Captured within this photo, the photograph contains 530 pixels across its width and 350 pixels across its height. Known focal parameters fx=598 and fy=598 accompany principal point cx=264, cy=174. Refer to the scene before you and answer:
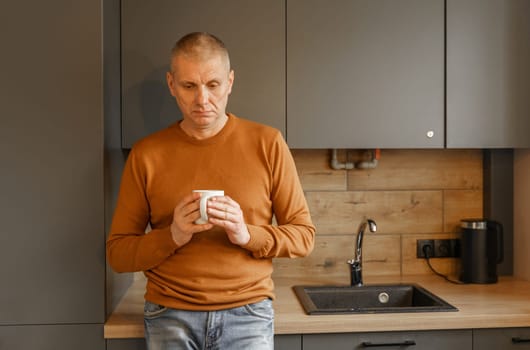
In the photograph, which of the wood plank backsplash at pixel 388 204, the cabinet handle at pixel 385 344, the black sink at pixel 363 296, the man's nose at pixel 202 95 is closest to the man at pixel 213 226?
the man's nose at pixel 202 95

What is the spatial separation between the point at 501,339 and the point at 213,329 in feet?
3.34

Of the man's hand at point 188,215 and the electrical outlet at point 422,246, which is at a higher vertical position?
the man's hand at point 188,215

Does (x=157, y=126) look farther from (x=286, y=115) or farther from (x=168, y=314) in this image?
(x=168, y=314)

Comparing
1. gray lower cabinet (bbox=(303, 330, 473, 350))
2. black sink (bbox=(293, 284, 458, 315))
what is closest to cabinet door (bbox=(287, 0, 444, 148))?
black sink (bbox=(293, 284, 458, 315))

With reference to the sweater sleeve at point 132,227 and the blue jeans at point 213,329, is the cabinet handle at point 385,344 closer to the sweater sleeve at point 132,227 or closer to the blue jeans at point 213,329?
the blue jeans at point 213,329

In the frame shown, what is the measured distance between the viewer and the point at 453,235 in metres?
2.69

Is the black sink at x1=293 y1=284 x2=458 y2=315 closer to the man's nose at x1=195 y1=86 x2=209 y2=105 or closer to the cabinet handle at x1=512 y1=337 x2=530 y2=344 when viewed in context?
the cabinet handle at x1=512 y1=337 x2=530 y2=344

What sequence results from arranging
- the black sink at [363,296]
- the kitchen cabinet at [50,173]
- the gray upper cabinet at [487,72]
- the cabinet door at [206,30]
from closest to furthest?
the kitchen cabinet at [50,173] < the cabinet door at [206,30] < the gray upper cabinet at [487,72] < the black sink at [363,296]

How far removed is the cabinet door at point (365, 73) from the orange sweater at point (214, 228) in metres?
0.42

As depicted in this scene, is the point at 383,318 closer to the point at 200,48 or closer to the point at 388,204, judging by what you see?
the point at 388,204

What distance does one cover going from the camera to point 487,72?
7.57 feet

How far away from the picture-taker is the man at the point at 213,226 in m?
1.75

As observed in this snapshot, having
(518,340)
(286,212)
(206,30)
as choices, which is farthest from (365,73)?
(518,340)

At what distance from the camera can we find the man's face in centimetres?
173
